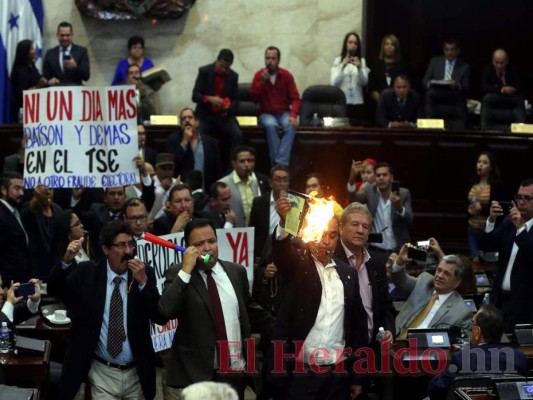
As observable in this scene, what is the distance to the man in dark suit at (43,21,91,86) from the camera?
688 inches

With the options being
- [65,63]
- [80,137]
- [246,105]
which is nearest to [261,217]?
[80,137]

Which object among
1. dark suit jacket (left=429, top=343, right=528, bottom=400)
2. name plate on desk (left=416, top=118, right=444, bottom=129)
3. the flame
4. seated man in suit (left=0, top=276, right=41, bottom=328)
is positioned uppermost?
name plate on desk (left=416, top=118, right=444, bottom=129)

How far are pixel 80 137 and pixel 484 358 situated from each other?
5118 mm

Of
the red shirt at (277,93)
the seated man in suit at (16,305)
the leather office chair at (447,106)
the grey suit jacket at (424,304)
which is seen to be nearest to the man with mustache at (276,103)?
the red shirt at (277,93)

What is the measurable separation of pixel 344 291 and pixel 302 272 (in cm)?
35

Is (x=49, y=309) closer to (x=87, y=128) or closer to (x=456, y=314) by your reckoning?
(x=87, y=128)

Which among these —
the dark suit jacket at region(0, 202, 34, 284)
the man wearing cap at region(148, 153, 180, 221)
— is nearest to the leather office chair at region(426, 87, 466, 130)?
the man wearing cap at region(148, 153, 180, 221)

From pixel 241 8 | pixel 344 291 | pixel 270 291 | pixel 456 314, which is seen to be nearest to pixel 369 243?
pixel 270 291

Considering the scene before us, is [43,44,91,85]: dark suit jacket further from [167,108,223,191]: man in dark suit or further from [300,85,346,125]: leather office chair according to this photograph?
[300,85,346,125]: leather office chair

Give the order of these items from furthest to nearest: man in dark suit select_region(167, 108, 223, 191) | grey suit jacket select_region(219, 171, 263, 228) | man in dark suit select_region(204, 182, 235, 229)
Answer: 1. man in dark suit select_region(167, 108, 223, 191)
2. grey suit jacket select_region(219, 171, 263, 228)
3. man in dark suit select_region(204, 182, 235, 229)

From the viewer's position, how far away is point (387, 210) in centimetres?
1428

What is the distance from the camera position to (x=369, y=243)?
13.6m

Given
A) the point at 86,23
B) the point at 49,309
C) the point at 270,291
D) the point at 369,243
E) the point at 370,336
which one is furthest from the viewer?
the point at 86,23

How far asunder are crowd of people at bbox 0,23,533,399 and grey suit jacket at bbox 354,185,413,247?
0.06 feet
